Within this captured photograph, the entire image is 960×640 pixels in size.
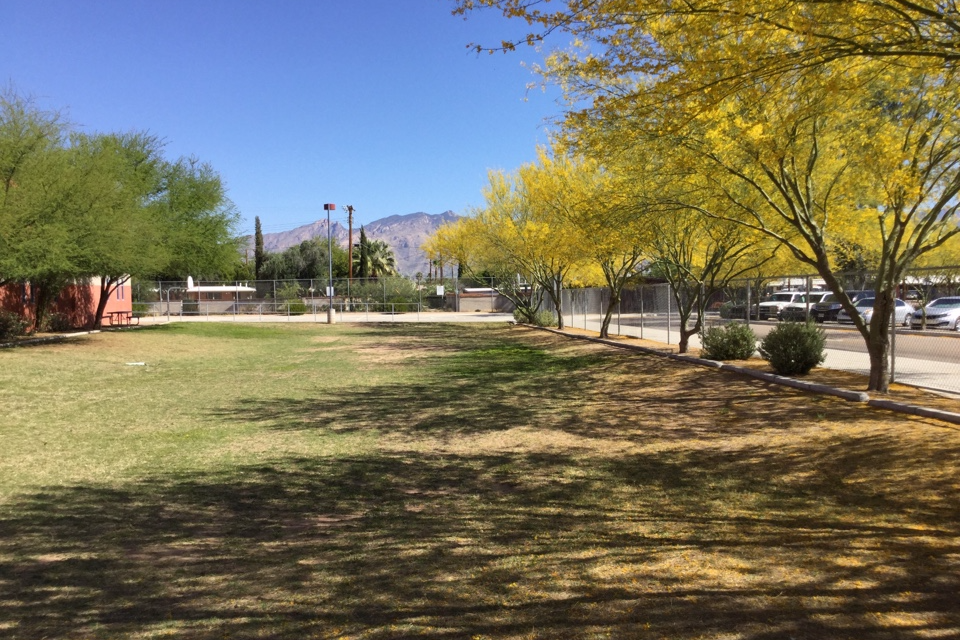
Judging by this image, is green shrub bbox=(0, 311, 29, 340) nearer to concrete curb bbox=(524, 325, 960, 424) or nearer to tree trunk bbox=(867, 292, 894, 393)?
concrete curb bbox=(524, 325, 960, 424)

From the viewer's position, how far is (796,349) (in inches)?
501

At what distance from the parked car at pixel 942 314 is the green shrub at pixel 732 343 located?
416 cm

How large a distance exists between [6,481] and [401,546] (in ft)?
16.2

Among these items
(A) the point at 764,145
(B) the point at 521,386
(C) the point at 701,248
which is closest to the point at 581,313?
(C) the point at 701,248

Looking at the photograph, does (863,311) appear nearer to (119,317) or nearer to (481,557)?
(481,557)

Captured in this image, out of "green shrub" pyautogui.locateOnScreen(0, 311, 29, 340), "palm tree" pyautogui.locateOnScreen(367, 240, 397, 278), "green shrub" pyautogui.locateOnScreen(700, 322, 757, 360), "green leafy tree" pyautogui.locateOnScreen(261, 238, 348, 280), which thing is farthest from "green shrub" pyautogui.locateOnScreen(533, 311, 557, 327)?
"green leafy tree" pyautogui.locateOnScreen(261, 238, 348, 280)

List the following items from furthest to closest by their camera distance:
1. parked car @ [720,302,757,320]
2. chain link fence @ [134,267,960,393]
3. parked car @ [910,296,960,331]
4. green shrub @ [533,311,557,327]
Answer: green shrub @ [533,311,557,327] → parked car @ [720,302,757,320] → chain link fence @ [134,267,960,393] → parked car @ [910,296,960,331]

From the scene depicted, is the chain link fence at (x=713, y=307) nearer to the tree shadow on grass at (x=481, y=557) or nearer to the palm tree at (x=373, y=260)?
the tree shadow on grass at (x=481, y=557)

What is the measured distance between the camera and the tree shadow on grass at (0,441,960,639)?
13.1 feet

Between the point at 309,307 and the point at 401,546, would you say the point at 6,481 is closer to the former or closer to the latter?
the point at 401,546

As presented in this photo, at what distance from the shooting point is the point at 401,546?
5434 millimetres

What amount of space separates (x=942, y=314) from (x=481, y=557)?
33.4ft

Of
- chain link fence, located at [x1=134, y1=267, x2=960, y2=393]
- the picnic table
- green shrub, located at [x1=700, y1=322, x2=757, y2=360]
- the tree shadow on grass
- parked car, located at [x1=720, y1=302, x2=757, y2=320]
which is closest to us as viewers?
the tree shadow on grass

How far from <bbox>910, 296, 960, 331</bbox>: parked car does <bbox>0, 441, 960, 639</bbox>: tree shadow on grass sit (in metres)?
5.18
